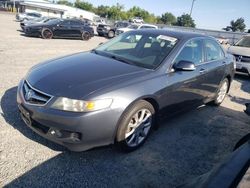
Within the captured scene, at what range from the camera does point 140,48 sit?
4.50 m

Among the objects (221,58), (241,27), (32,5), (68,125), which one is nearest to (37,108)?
(68,125)

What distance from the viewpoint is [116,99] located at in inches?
126

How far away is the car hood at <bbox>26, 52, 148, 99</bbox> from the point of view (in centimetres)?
321

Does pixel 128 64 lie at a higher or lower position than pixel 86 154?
higher

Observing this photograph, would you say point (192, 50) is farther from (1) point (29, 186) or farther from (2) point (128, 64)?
(1) point (29, 186)

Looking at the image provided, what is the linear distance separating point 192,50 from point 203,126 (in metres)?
1.45

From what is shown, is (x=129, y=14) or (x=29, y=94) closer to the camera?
(x=29, y=94)

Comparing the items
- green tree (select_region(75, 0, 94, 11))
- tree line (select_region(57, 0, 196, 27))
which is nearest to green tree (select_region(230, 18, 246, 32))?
tree line (select_region(57, 0, 196, 27))

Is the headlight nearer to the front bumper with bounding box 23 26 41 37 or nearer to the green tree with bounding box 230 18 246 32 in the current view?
the front bumper with bounding box 23 26 41 37

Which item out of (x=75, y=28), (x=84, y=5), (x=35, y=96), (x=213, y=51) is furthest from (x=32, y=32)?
(x=84, y=5)

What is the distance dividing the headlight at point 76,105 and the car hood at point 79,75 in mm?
61

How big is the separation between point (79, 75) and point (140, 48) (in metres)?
1.40

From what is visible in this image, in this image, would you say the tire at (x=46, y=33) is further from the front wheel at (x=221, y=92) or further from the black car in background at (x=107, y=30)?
the front wheel at (x=221, y=92)

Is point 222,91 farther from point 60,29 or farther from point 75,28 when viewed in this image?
point 75,28
